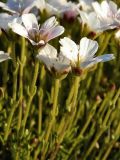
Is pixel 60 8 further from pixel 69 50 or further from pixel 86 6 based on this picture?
pixel 69 50

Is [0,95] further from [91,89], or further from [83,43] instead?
[91,89]

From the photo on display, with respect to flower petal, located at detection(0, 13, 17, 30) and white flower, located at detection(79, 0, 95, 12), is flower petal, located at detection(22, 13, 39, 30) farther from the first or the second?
white flower, located at detection(79, 0, 95, 12)

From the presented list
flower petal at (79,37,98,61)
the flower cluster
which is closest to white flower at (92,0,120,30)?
the flower cluster

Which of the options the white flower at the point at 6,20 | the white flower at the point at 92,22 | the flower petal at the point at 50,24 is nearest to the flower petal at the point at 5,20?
the white flower at the point at 6,20

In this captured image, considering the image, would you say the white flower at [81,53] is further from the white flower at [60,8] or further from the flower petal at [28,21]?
the white flower at [60,8]

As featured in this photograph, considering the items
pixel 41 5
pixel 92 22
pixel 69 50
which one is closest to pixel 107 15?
pixel 92 22

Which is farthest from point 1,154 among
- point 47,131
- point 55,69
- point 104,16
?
point 104,16
